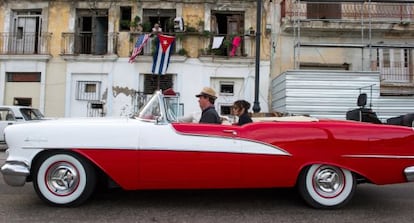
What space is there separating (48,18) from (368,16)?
14816 millimetres

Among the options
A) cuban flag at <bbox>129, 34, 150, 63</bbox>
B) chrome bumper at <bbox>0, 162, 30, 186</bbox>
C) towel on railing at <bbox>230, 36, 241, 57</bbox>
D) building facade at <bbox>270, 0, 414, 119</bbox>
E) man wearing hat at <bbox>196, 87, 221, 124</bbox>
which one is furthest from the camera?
towel on railing at <bbox>230, 36, 241, 57</bbox>

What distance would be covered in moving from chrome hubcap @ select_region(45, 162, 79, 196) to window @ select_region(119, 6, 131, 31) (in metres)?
16.2

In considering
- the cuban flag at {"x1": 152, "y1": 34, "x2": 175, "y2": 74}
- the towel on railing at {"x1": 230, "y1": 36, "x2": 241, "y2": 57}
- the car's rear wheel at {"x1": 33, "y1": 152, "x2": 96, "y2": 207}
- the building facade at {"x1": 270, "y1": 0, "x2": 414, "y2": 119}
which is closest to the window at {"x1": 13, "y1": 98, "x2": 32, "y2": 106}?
the cuban flag at {"x1": 152, "y1": 34, "x2": 175, "y2": 74}

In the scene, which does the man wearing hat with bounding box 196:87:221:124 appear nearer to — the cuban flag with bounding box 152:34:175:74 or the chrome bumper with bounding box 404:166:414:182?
the chrome bumper with bounding box 404:166:414:182

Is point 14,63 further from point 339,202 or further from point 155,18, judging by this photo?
point 339,202

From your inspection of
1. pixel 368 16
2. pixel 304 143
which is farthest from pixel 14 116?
pixel 368 16

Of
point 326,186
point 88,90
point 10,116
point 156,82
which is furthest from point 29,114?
point 326,186

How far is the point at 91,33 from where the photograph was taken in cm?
2131

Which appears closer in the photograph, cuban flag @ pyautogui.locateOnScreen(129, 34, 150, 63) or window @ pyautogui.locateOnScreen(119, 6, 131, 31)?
cuban flag @ pyautogui.locateOnScreen(129, 34, 150, 63)

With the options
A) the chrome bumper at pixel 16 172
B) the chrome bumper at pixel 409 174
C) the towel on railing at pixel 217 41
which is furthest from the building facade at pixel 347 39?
the chrome bumper at pixel 16 172

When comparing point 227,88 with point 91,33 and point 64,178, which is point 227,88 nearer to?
point 91,33

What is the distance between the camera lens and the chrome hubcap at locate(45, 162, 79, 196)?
5.53 meters

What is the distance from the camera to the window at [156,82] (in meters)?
20.9

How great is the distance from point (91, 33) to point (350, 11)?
12.1 meters
